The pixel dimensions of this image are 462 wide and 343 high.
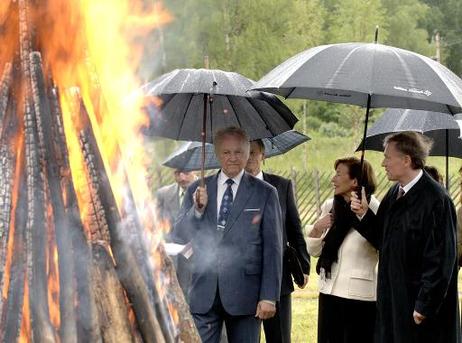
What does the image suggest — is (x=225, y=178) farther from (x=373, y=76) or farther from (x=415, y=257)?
(x=415, y=257)

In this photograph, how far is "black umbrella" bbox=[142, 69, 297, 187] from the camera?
6.32 meters

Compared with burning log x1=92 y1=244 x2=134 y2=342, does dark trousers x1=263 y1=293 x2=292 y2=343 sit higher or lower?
lower

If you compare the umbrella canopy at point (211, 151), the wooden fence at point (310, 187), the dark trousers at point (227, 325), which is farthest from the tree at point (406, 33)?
the dark trousers at point (227, 325)

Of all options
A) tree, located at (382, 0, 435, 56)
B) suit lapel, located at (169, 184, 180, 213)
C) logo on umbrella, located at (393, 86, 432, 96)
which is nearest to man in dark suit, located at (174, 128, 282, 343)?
logo on umbrella, located at (393, 86, 432, 96)

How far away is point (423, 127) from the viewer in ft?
24.1

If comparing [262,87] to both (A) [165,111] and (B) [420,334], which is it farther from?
(B) [420,334]

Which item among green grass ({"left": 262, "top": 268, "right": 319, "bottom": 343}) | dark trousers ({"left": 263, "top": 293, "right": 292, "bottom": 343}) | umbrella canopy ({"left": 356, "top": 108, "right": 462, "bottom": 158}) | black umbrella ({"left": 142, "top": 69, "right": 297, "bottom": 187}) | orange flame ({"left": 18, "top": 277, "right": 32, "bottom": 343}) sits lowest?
green grass ({"left": 262, "top": 268, "right": 319, "bottom": 343})

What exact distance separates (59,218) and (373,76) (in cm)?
240

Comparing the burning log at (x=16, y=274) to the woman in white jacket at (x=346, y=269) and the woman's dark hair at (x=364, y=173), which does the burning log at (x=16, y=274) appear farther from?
the woman's dark hair at (x=364, y=173)

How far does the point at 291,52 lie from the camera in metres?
25.1

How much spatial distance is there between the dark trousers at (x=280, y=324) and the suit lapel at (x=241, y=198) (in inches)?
42.5

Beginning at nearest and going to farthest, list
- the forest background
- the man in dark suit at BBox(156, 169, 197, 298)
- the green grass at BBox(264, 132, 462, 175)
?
the man in dark suit at BBox(156, 169, 197, 298) → the forest background → the green grass at BBox(264, 132, 462, 175)

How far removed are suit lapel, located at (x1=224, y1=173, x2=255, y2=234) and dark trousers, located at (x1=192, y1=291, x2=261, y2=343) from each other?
20.7 inches

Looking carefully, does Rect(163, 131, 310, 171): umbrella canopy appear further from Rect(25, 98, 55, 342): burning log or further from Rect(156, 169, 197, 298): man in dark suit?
Rect(25, 98, 55, 342): burning log
